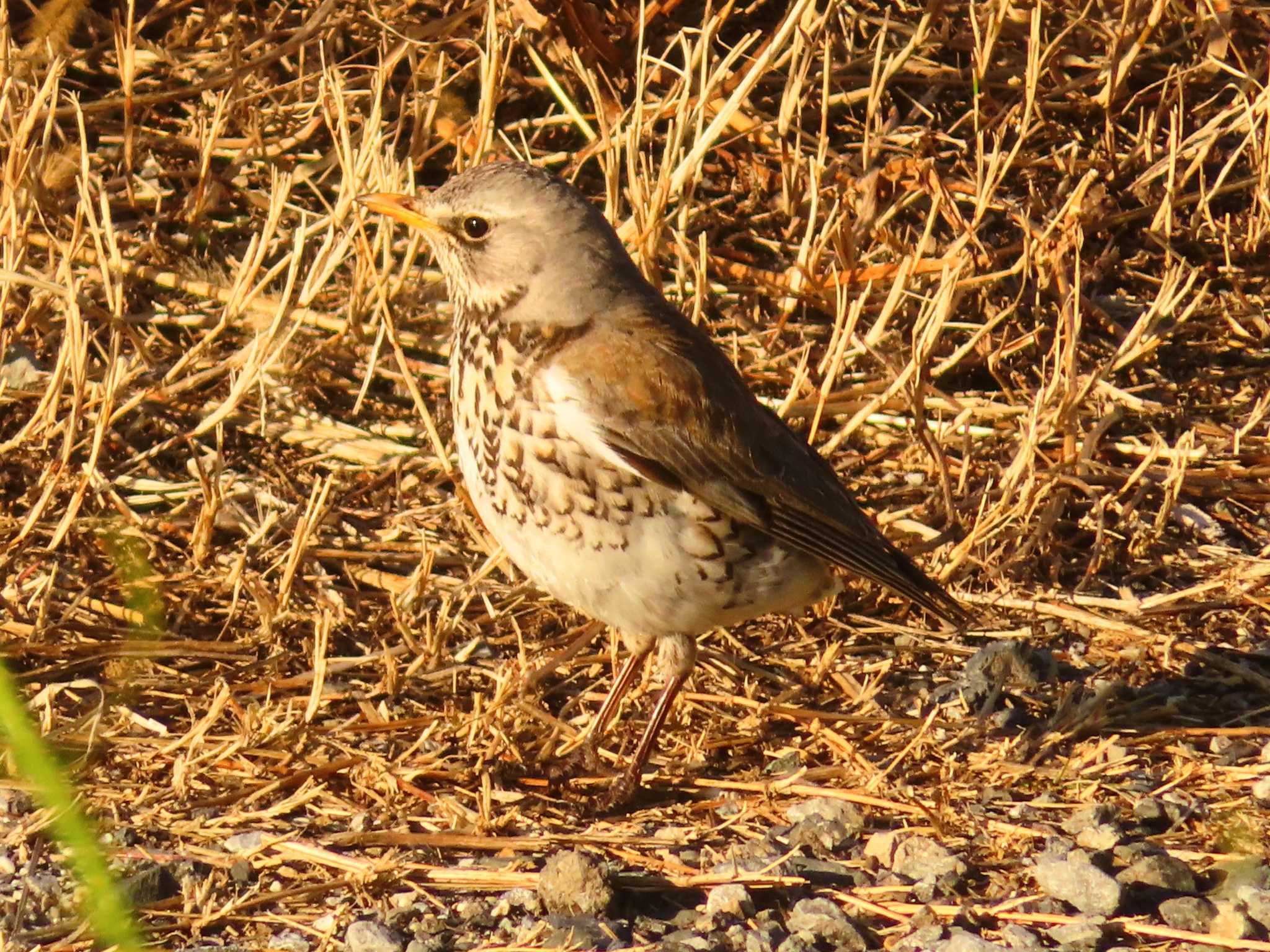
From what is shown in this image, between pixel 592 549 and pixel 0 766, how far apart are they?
5.08ft

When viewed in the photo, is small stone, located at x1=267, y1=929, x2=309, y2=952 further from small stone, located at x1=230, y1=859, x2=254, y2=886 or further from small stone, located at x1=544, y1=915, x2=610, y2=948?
small stone, located at x1=544, y1=915, x2=610, y2=948

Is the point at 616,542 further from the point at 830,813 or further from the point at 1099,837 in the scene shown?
the point at 1099,837

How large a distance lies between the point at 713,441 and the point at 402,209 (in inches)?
41.4

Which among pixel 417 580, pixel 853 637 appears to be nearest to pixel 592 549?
pixel 417 580

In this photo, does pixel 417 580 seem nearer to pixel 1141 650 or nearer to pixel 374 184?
pixel 374 184

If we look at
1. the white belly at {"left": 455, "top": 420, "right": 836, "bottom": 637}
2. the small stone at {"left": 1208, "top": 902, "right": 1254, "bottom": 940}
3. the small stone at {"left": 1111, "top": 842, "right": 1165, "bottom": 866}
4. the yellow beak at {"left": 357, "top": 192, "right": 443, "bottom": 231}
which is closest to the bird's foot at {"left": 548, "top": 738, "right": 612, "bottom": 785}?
the white belly at {"left": 455, "top": 420, "right": 836, "bottom": 637}

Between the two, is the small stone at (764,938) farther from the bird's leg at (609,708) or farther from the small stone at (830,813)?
the bird's leg at (609,708)

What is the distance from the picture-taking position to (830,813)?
13.5 feet

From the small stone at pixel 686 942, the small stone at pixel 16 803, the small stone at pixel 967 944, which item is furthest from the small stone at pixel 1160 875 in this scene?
the small stone at pixel 16 803

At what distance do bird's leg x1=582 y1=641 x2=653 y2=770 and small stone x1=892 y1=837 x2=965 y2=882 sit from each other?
91 centimetres

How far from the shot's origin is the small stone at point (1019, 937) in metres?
3.48

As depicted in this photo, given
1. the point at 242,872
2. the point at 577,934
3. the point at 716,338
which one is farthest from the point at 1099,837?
the point at 716,338

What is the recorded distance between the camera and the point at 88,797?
404 cm

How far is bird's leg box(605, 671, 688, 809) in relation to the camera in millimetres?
4266
